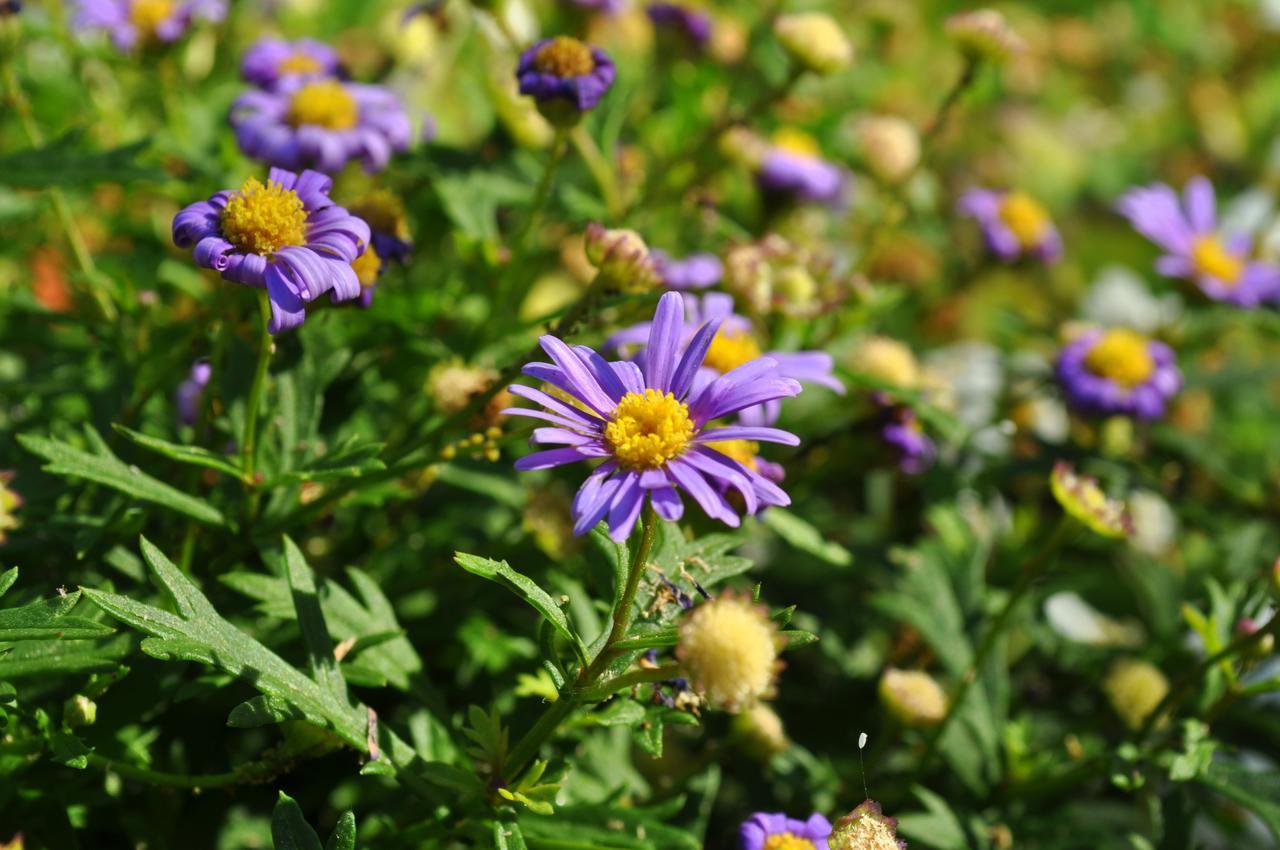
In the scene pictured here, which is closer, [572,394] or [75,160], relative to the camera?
[572,394]

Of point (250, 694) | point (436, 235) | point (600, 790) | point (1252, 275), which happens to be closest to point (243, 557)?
point (250, 694)

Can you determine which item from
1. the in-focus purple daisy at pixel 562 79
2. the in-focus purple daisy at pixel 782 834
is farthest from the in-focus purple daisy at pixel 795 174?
the in-focus purple daisy at pixel 782 834

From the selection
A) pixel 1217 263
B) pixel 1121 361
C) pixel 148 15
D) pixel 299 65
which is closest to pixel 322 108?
pixel 299 65

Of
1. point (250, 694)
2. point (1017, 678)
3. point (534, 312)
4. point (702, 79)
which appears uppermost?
point (702, 79)

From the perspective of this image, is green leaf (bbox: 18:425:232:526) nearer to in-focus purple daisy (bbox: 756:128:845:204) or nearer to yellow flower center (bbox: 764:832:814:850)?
yellow flower center (bbox: 764:832:814:850)

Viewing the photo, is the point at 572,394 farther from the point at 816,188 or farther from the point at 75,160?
the point at 816,188

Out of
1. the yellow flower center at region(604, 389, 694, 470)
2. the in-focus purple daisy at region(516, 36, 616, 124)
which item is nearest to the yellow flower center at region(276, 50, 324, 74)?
the in-focus purple daisy at region(516, 36, 616, 124)

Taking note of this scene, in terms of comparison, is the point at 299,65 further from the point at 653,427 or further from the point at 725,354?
the point at 653,427
